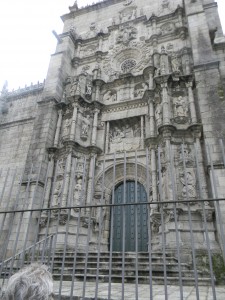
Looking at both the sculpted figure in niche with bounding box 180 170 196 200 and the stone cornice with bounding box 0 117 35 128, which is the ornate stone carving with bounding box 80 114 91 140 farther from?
the sculpted figure in niche with bounding box 180 170 196 200

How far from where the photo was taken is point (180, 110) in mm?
10023

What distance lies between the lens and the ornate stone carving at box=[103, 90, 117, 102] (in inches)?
494

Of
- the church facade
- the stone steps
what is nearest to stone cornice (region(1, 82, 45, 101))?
the church facade

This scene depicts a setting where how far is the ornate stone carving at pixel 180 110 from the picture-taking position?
9.79 meters

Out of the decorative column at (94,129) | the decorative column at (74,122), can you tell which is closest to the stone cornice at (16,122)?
the decorative column at (74,122)

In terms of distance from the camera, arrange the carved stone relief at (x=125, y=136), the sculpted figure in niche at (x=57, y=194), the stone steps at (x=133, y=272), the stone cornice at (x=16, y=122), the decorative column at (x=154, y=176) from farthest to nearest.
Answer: the stone cornice at (x=16, y=122) < the carved stone relief at (x=125, y=136) < the sculpted figure in niche at (x=57, y=194) < the decorative column at (x=154, y=176) < the stone steps at (x=133, y=272)

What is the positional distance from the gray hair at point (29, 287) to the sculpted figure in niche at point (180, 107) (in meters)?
9.14

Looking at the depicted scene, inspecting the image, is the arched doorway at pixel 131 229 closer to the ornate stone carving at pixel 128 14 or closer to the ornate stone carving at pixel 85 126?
the ornate stone carving at pixel 85 126

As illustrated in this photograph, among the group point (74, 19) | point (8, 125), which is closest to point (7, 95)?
point (8, 125)

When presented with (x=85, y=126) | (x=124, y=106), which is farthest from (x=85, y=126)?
(x=124, y=106)

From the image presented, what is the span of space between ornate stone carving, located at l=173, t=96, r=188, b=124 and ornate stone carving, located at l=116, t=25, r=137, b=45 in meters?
5.90

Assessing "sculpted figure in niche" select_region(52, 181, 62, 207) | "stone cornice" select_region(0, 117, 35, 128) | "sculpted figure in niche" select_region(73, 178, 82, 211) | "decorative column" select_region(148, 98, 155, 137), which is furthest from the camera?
"stone cornice" select_region(0, 117, 35, 128)

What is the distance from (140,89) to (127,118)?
6.16ft

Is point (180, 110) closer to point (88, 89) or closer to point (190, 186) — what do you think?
point (190, 186)
